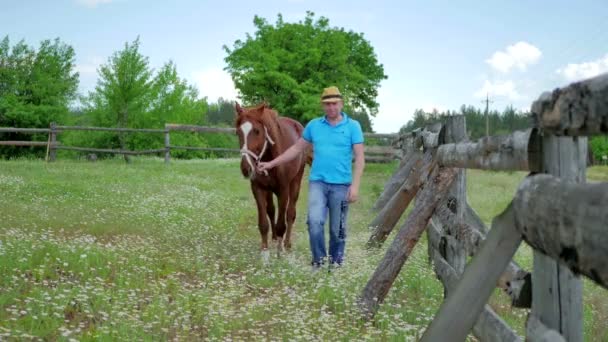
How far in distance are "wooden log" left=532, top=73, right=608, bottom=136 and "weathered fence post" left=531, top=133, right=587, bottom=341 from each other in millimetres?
268

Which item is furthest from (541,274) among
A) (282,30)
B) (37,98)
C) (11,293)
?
(282,30)

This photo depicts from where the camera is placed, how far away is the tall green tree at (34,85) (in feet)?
127

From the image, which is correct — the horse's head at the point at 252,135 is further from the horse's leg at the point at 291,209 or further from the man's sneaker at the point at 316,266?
the man's sneaker at the point at 316,266

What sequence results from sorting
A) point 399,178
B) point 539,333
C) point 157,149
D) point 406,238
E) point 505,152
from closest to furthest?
1. point 539,333
2. point 505,152
3. point 406,238
4. point 399,178
5. point 157,149

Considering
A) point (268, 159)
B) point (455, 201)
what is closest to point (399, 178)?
point (268, 159)

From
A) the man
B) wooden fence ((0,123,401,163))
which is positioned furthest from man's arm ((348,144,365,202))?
wooden fence ((0,123,401,163))

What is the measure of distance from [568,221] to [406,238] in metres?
3.65

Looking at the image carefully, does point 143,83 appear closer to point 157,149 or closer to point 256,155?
point 157,149

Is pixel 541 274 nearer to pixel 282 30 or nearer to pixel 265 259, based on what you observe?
pixel 265 259

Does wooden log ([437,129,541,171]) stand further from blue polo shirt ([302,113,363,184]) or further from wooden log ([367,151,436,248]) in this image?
wooden log ([367,151,436,248])

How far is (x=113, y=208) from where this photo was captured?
40.2ft

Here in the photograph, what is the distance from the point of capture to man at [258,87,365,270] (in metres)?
7.23

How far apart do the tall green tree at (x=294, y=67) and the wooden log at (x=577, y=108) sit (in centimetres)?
3845

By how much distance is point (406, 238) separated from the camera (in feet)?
17.7
